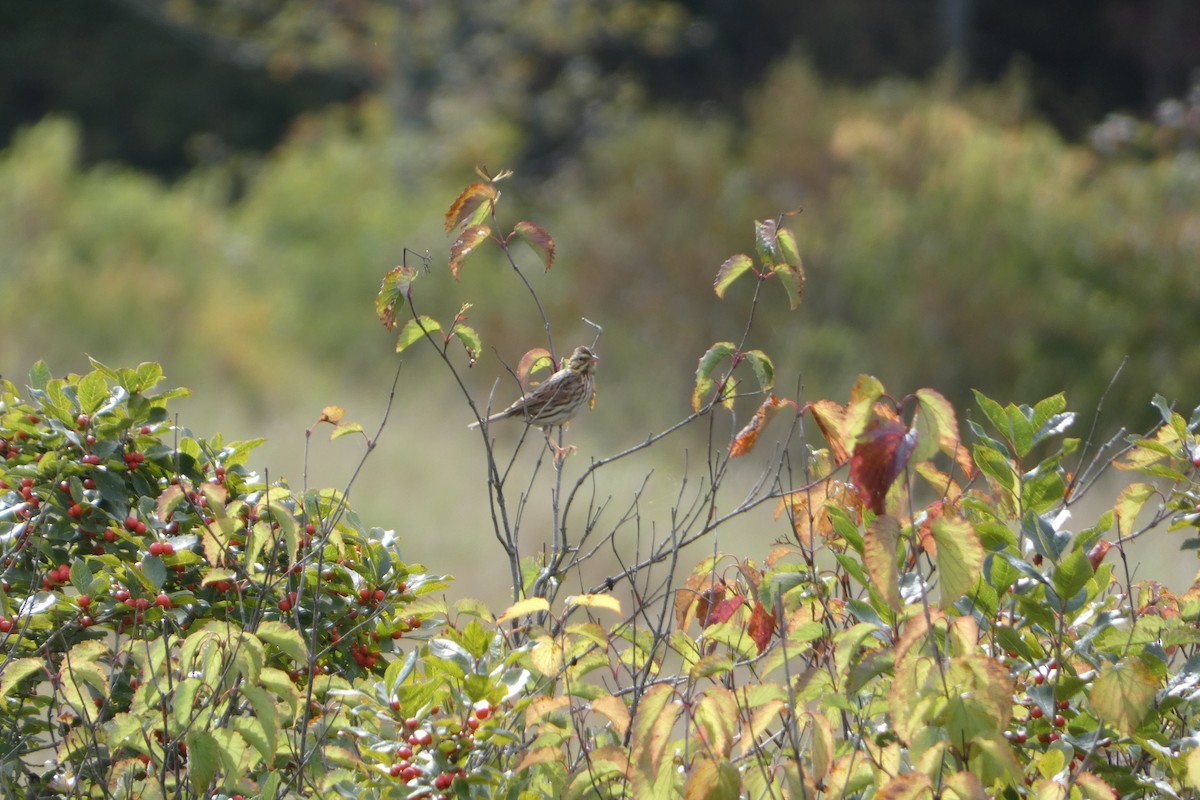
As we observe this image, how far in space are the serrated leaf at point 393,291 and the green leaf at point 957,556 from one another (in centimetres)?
98

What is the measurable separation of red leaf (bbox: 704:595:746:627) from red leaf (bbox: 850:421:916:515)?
1.72ft

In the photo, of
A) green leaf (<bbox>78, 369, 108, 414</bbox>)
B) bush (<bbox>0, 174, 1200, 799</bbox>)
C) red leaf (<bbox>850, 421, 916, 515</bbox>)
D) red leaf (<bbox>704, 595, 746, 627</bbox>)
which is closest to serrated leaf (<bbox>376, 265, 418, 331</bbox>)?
bush (<bbox>0, 174, 1200, 799</bbox>)

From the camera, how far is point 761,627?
2348 mm

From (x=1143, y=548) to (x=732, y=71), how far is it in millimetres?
17072

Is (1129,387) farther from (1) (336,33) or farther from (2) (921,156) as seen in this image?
(1) (336,33)

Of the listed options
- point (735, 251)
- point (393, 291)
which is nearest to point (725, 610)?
point (393, 291)

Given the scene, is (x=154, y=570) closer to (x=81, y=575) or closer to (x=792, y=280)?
(x=81, y=575)

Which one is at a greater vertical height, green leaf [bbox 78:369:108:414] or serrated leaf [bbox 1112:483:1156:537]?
green leaf [bbox 78:369:108:414]

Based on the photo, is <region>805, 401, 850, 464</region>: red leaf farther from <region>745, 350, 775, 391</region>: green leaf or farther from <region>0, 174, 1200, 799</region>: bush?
<region>745, 350, 775, 391</region>: green leaf

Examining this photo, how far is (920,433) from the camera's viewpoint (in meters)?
1.76

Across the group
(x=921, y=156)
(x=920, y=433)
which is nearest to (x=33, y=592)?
(x=920, y=433)

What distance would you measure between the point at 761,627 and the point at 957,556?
26.3 inches

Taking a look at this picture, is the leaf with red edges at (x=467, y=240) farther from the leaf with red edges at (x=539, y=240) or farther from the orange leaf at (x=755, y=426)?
the orange leaf at (x=755, y=426)

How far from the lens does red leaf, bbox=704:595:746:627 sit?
2236mm
